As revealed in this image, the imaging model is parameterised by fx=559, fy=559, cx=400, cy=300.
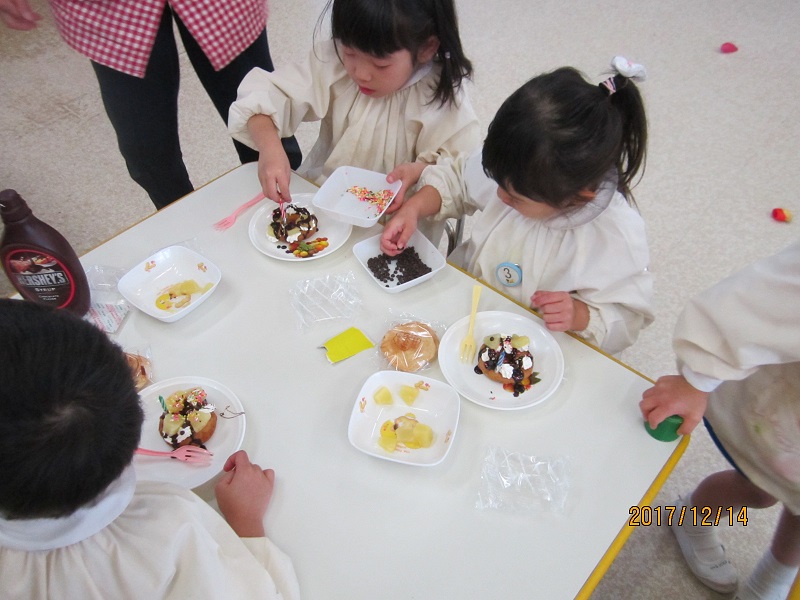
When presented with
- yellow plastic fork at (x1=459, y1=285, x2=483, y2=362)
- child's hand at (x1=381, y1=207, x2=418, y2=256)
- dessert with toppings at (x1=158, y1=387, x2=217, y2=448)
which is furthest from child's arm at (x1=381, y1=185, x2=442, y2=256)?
dessert with toppings at (x1=158, y1=387, x2=217, y2=448)

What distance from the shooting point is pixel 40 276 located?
93 cm

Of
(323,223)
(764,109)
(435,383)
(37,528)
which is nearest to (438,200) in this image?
(323,223)

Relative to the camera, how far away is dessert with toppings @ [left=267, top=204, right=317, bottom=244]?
1127mm

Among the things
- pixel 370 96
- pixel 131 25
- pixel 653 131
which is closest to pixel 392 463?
pixel 370 96

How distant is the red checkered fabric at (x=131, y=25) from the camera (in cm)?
127

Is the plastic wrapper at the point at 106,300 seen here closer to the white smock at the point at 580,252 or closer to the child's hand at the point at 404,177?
the child's hand at the point at 404,177

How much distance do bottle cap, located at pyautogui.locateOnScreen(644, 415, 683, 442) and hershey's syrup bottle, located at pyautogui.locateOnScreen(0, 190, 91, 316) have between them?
961 millimetres

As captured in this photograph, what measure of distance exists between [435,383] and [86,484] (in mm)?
498

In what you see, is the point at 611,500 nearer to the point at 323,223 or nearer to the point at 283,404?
the point at 283,404

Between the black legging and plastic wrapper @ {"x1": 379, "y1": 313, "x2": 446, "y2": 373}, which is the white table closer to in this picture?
plastic wrapper @ {"x1": 379, "y1": 313, "x2": 446, "y2": 373}

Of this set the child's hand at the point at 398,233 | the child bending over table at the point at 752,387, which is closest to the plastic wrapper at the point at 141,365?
the child's hand at the point at 398,233

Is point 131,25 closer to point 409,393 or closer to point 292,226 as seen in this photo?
point 292,226

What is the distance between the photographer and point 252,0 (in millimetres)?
1358
